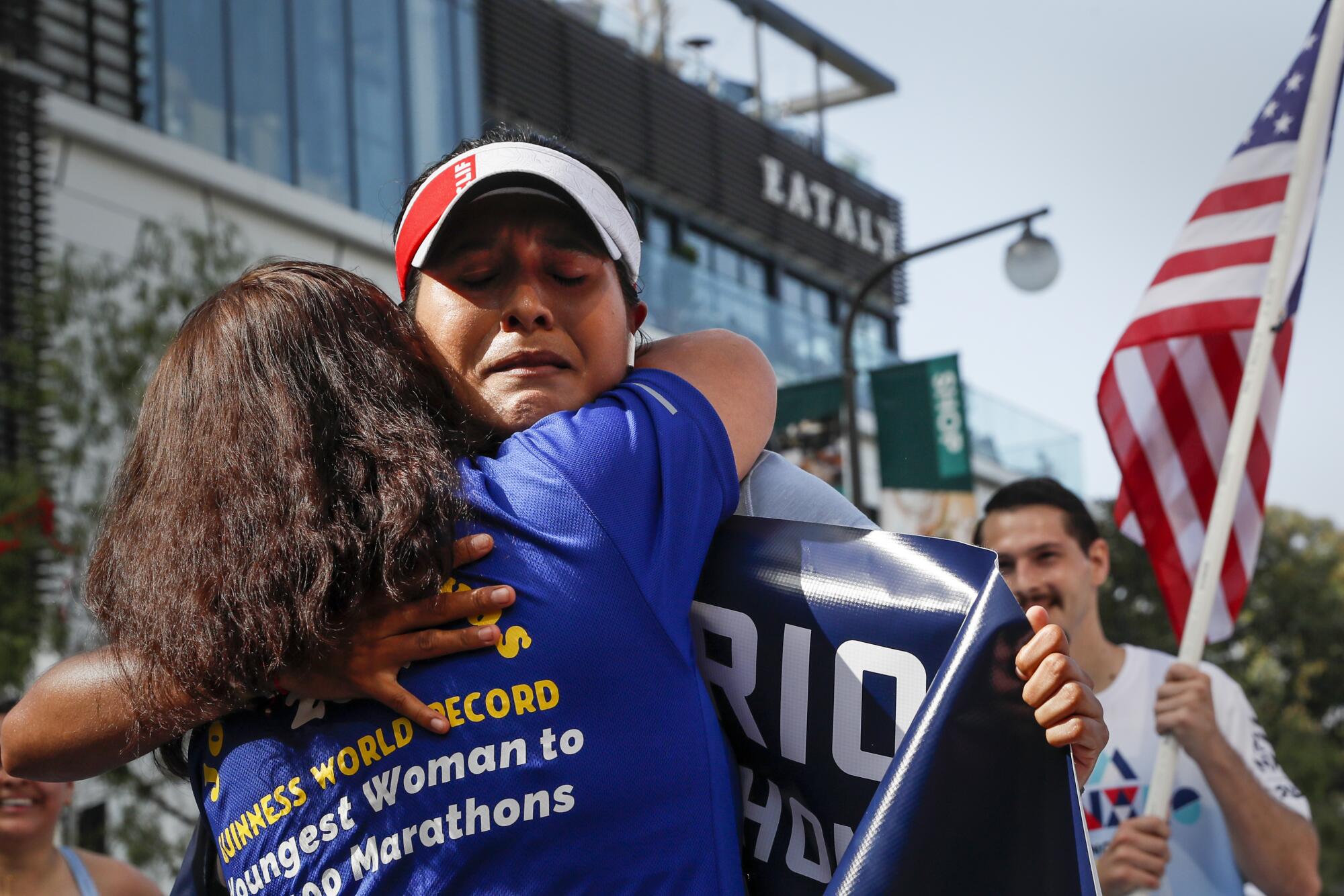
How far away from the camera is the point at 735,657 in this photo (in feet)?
7.23

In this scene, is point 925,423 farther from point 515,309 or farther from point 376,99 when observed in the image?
point 515,309

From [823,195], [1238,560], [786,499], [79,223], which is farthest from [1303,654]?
[786,499]

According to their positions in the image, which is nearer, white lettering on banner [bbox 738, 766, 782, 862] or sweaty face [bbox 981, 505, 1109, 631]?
white lettering on banner [bbox 738, 766, 782, 862]

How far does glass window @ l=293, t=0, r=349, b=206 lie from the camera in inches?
789

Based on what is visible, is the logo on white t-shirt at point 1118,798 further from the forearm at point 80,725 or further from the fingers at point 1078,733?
the forearm at point 80,725

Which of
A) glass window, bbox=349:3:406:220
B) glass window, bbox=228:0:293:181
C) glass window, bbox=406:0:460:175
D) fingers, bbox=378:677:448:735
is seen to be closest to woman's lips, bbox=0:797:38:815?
fingers, bbox=378:677:448:735


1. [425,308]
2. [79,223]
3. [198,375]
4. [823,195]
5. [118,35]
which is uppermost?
[823,195]

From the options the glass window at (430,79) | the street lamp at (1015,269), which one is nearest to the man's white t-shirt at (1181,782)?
the street lamp at (1015,269)

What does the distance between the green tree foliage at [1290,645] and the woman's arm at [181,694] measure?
2600 centimetres

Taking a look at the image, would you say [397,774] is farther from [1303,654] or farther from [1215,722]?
[1303,654]

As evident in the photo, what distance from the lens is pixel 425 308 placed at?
235 cm

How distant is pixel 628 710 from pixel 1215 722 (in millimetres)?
3075

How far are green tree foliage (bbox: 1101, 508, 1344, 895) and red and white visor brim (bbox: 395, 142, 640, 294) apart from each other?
25689 millimetres

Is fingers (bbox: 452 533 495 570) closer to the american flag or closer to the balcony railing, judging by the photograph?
the american flag
